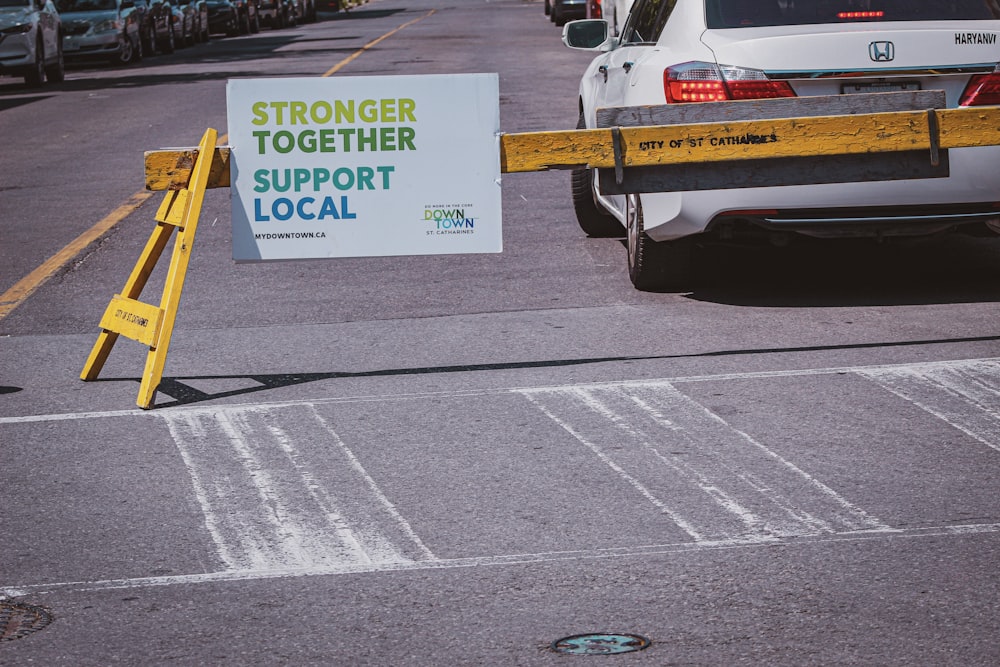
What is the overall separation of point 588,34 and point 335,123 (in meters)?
3.52

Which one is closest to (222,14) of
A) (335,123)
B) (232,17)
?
(232,17)

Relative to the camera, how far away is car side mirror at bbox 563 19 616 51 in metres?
10.2

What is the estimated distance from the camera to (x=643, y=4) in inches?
380

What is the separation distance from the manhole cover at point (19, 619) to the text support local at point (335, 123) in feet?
10.2

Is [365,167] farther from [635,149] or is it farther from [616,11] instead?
[616,11]

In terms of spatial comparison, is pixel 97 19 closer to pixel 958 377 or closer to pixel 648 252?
pixel 648 252

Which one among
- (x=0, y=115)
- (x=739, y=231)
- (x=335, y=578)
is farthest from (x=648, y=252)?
(x=0, y=115)

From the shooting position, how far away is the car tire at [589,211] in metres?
10.4

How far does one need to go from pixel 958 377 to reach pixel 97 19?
3087 centimetres

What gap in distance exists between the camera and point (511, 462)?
224 inches

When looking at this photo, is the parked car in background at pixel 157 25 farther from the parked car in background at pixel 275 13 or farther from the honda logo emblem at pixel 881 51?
the honda logo emblem at pixel 881 51

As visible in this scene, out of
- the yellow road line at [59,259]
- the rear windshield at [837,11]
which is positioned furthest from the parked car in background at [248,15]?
the rear windshield at [837,11]

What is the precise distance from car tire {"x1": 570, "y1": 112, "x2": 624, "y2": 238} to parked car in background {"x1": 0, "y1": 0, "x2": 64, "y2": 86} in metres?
19.5

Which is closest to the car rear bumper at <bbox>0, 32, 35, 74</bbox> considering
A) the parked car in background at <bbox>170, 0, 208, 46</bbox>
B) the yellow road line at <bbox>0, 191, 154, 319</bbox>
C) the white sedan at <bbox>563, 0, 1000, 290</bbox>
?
the parked car in background at <bbox>170, 0, 208, 46</bbox>
